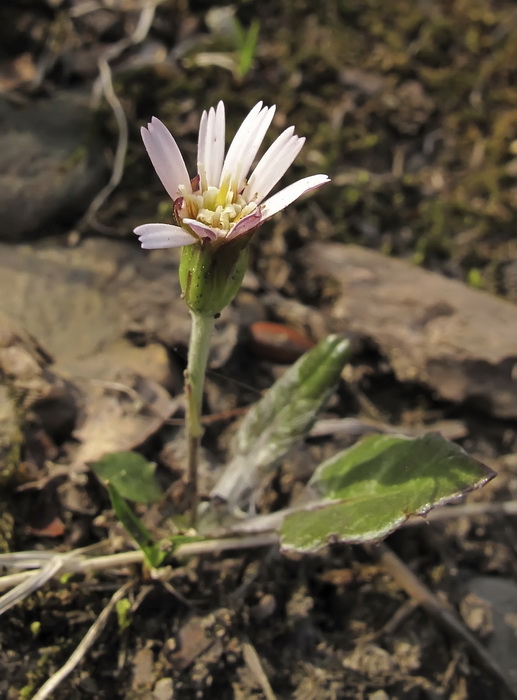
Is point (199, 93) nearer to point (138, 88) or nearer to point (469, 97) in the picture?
point (138, 88)

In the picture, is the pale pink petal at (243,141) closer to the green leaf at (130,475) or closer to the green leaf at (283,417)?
the green leaf at (283,417)

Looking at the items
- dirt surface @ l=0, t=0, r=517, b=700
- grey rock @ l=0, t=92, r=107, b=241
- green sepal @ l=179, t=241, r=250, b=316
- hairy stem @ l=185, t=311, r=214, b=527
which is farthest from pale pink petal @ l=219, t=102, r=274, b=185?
grey rock @ l=0, t=92, r=107, b=241

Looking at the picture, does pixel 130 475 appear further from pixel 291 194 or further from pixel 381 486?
pixel 291 194

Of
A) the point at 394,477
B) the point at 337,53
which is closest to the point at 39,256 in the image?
the point at 394,477

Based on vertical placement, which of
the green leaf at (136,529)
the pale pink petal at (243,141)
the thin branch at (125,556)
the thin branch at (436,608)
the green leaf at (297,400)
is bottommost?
the thin branch at (436,608)

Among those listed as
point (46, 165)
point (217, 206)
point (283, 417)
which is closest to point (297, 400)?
point (283, 417)

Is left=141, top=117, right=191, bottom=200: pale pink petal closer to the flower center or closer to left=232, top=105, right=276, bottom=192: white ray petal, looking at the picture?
the flower center

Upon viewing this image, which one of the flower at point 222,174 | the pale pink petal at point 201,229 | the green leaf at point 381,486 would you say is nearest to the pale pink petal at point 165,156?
the flower at point 222,174
